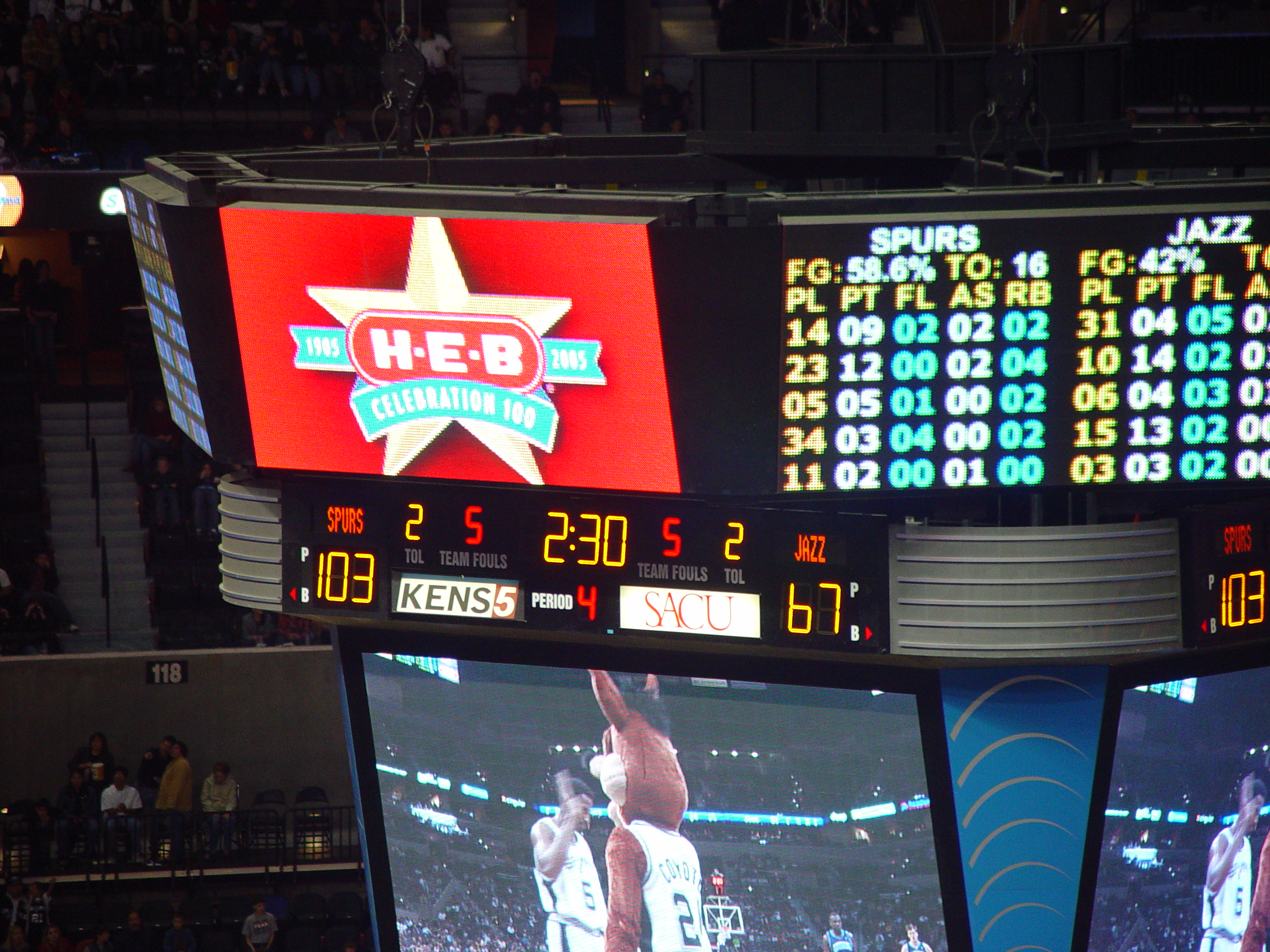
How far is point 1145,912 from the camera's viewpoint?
16219 mm

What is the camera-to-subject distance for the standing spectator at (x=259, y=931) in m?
22.6

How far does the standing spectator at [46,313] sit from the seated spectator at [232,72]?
460 cm

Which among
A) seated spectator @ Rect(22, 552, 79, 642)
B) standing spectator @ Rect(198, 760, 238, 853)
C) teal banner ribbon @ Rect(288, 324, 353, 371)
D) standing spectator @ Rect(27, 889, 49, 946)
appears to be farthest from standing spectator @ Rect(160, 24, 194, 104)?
teal banner ribbon @ Rect(288, 324, 353, 371)

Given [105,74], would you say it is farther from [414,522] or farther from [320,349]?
[414,522]

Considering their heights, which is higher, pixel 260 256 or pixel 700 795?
pixel 260 256

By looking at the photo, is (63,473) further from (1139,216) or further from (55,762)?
(1139,216)

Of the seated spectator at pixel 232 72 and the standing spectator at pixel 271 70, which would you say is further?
the standing spectator at pixel 271 70

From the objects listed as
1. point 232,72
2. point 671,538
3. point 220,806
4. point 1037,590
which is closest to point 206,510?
point 220,806

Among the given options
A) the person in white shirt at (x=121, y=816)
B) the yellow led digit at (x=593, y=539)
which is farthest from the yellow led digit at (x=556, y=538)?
the person in white shirt at (x=121, y=816)

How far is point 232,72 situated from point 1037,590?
24578 mm

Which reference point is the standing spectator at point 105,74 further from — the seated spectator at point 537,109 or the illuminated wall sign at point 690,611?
the illuminated wall sign at point 690,611

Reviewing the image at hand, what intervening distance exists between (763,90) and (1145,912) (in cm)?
790

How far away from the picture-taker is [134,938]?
2273cm

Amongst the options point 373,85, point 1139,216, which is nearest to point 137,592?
point 373,85
